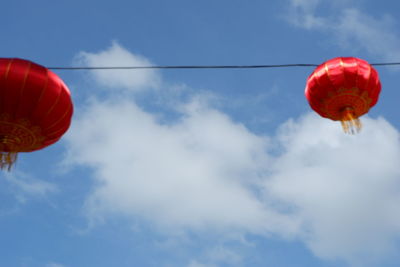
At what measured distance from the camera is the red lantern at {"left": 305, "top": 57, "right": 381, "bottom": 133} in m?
7.26

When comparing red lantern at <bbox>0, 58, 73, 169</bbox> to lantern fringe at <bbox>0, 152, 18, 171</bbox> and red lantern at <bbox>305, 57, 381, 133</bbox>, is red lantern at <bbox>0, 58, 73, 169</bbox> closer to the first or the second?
lantern fringe at <bbox>0, 152, 18, 171</bbox>

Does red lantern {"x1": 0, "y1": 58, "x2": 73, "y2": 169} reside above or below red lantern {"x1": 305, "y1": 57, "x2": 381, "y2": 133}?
below

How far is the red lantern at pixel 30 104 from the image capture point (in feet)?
19.0

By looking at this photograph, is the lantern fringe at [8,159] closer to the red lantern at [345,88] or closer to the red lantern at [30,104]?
the red lantern at [30,104]

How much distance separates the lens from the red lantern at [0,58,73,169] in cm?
578

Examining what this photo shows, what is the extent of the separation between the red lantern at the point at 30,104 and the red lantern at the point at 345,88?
10.9 feet

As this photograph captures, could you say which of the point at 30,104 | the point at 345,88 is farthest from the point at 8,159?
the point at 345,88

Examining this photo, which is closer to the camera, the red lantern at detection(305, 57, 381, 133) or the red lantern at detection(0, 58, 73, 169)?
the red lantern at detection(0, 58, 73, 169)

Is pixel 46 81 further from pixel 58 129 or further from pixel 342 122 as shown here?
pixel 342 122

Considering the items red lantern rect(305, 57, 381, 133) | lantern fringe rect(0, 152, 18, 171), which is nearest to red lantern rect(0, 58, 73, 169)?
lantern fringe rect(0, 152, 18, 171)

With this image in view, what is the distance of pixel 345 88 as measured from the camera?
726 centimetres

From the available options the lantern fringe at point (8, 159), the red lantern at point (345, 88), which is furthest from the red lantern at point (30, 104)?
the red lantern at point (345, 88)

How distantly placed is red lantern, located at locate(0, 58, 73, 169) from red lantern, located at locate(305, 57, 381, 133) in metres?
3.31

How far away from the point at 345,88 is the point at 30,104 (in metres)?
4.00
